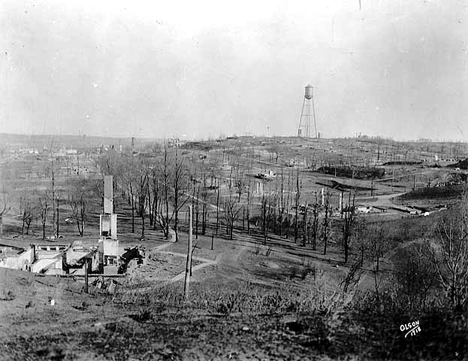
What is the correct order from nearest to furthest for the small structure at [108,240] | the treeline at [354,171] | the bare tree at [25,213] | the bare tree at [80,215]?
the small structure at [108,240], the bare tree at [25,213], the bare tree at [80,215], the treeline at [354,171]

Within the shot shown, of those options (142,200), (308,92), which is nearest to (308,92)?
(308,92)

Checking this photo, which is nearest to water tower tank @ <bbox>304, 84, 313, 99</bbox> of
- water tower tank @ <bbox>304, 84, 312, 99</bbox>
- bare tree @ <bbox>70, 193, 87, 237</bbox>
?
water tower tank @ <bbox>304, 84, 312, 99</bbox>

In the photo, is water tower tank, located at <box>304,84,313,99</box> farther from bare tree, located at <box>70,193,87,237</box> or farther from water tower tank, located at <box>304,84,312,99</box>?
bare tree, located at <box>70,193,87,237</box>

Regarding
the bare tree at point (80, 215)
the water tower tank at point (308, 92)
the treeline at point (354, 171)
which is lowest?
the bare tree at point (80, 215)

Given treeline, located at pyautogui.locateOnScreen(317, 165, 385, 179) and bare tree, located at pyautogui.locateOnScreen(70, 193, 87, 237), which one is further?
treeline, located at pyautogui.locateOnScreen(317, 165, 385, 179)

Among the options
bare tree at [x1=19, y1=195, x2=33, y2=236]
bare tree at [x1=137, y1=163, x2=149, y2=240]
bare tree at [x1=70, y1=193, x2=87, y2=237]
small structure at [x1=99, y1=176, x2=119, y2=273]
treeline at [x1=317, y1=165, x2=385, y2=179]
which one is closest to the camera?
small structure at [x1=99, y1=176, x2=119, y2=273]

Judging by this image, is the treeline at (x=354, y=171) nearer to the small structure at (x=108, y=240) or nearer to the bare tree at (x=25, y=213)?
the bare tree at (x=25, y=213)

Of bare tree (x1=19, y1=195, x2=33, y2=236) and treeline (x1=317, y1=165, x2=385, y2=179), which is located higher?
treeline (x1=317, y1=165, x2=385, y2=179)

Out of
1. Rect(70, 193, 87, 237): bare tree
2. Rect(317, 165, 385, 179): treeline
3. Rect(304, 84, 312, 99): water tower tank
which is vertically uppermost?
Rect(304, 84, 312, 99): water tower tank

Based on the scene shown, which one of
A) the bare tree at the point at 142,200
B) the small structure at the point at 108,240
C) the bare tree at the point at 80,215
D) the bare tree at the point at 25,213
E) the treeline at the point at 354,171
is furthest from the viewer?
the treeline at the point at 354,171

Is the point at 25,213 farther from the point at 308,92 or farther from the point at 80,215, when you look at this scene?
the point at 308,92

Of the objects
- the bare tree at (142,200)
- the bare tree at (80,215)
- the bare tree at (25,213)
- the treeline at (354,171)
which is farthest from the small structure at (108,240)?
the treeline at (354,171)

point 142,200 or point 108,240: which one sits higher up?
point 142,200
